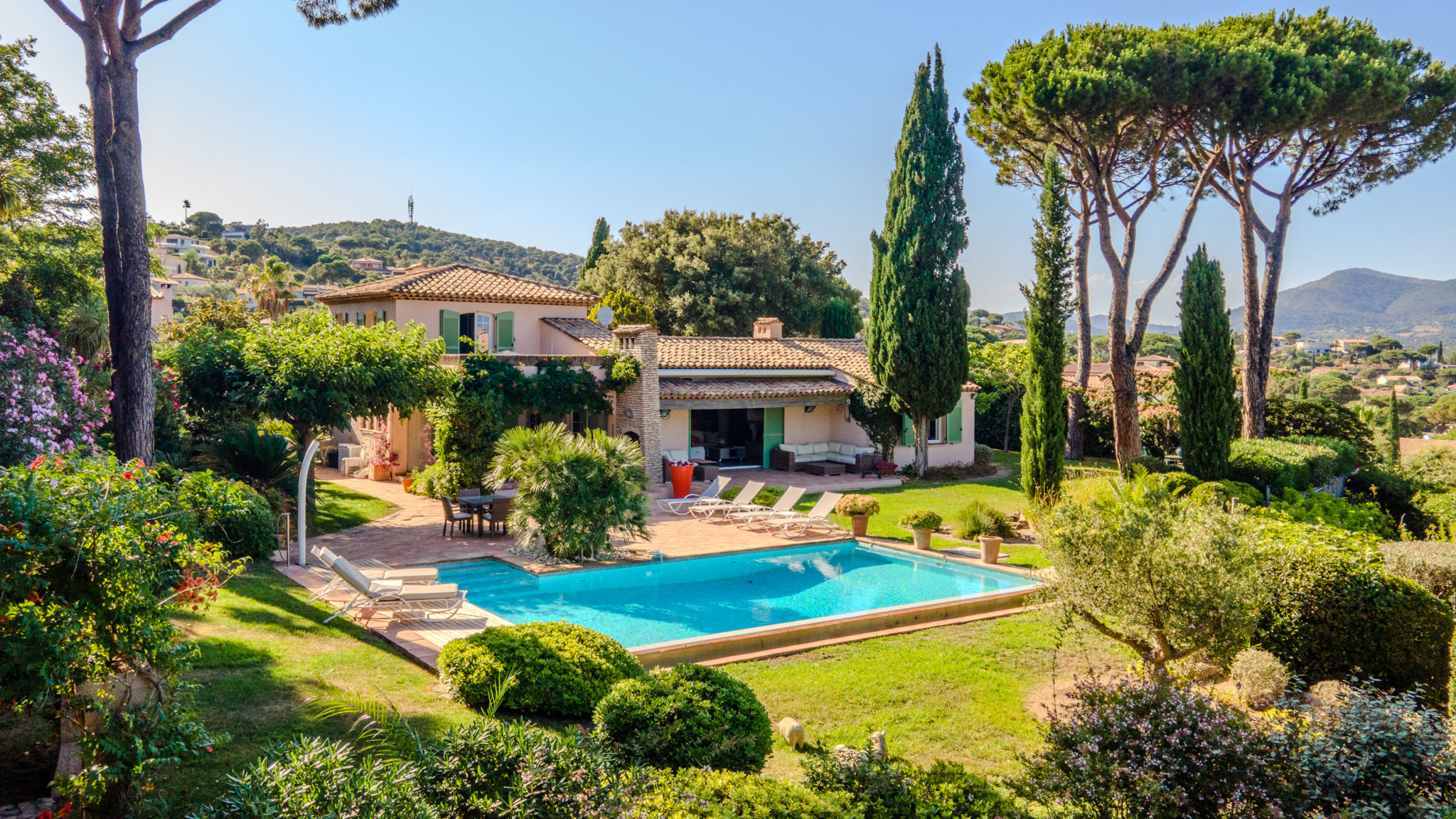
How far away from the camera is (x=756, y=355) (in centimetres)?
2684

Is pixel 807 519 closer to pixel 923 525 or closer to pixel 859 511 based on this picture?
pixel 859 511

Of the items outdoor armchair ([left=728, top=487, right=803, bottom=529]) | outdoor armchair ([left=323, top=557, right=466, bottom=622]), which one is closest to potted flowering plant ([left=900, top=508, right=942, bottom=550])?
outdoor armchair ([left=728, top=487, right=803, bottom=529])

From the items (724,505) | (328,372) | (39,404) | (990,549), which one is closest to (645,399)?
(724,505)

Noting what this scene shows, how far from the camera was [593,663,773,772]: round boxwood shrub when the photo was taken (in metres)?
5.68

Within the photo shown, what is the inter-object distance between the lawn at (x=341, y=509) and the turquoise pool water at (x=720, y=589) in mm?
3880

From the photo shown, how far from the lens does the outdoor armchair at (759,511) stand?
691 inches

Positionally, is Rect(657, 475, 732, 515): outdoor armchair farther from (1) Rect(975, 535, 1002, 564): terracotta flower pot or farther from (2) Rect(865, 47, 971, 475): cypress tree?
(2) Rect(865, 47, 971, 475): cypress tree

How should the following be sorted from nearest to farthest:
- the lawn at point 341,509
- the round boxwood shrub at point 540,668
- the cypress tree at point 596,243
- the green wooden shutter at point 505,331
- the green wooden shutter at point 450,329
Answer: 1. the round boxwood shrub at point 540,668
2. the lawn at point 341,509
3. the green wooden shutter at point 450,329
4. the green wooden shutter at point 505,331
5. the cypress tree at point 596,243

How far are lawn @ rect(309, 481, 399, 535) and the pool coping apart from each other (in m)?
4.67

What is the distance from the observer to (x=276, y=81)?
17.3m

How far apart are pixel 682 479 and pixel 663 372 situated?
4.25 m

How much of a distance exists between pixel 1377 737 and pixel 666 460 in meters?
18.3

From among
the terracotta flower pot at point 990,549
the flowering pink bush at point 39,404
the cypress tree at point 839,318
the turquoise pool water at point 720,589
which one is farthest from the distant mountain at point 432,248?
the terracotta flower pot at point 990,549

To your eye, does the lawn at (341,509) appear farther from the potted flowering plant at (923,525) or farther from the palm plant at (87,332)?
the potted flowering plant at (923,525)
